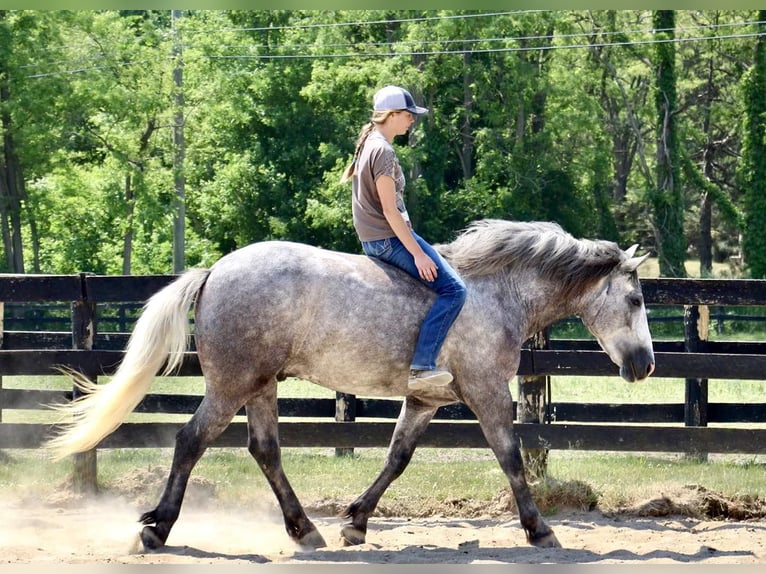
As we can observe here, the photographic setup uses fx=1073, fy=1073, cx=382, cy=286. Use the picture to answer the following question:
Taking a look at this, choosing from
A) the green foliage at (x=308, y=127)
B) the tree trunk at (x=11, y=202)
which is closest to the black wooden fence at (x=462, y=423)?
the green foliage at (x=308, y=127)

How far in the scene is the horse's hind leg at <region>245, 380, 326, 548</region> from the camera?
5.92 m

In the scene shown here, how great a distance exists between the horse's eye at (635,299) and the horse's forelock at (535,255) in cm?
19

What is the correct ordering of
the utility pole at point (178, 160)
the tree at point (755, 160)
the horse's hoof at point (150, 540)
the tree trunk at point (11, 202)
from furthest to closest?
the tree at point (755, 160), the tree trunk at point (11, 202), the utility pole at point (178, 160), the horse's hoof at point (150, 540)

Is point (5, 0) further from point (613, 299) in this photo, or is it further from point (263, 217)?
point (263, 217)

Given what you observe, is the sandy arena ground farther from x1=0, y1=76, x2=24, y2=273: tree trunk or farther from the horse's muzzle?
x1=0, y1=76, x2=24, y2=273: tree trunk

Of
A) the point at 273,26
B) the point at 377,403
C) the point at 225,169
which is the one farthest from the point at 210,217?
the point at 377,403

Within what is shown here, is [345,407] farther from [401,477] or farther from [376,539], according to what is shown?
[376,539]

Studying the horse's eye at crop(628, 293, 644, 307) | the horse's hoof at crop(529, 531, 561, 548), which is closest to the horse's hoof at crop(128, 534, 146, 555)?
the horse's hoof at crop(529, 531, 561, 548)

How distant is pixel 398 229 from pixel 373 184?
0.29m

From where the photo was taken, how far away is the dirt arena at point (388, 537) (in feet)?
18.1

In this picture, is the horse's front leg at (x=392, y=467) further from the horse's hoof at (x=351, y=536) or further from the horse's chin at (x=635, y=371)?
the horse's chin at (x=635, y=371)

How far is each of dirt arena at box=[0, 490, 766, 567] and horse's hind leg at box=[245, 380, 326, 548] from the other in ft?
0.33

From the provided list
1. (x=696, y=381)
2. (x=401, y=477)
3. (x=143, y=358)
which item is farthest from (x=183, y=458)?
(x=696, y=381)

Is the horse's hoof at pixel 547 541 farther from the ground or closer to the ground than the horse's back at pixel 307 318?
closer to the ground
